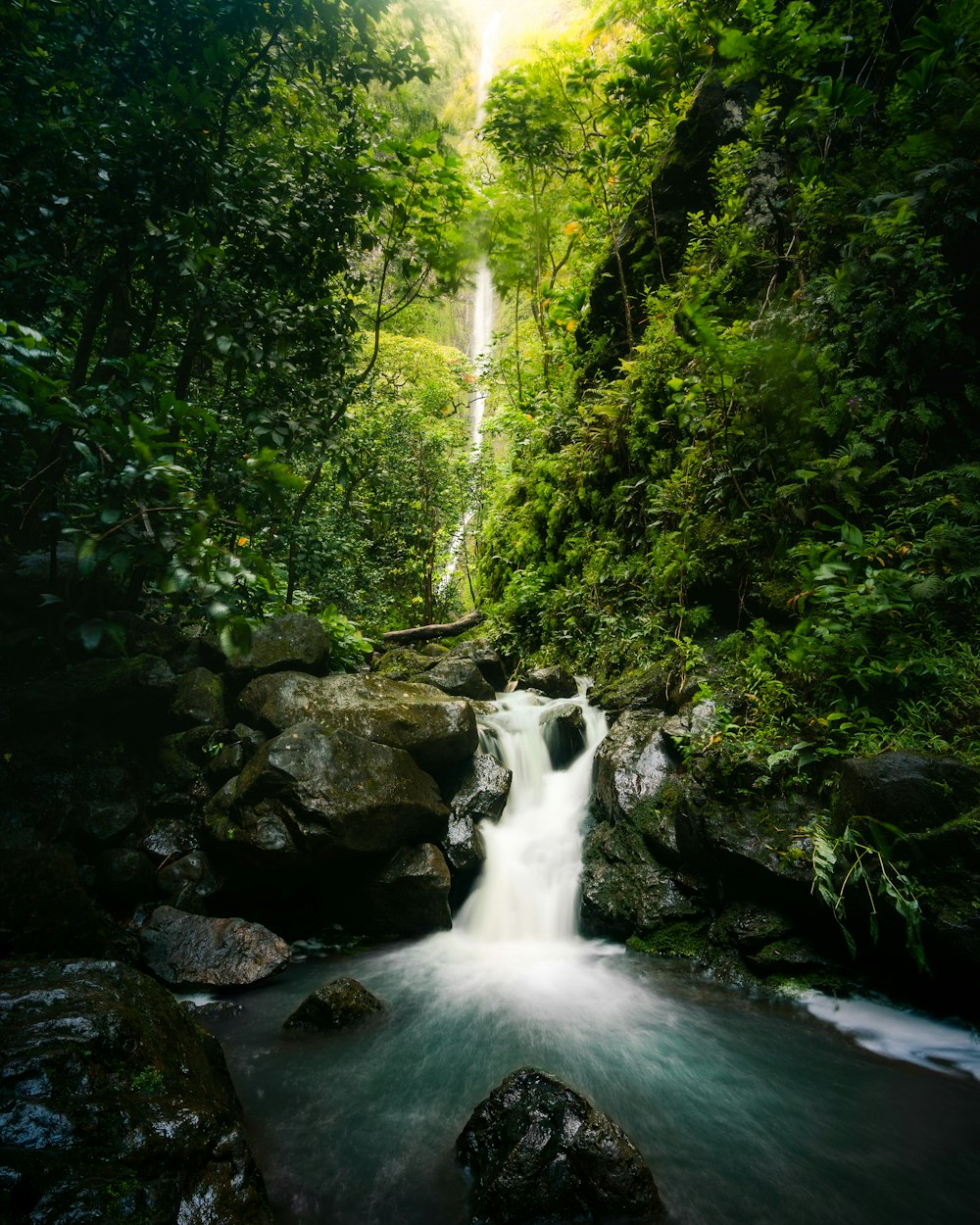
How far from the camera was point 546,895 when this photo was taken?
5.74m

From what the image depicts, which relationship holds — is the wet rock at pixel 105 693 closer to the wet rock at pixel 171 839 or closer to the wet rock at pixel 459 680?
the wet rock at pixel 171 839

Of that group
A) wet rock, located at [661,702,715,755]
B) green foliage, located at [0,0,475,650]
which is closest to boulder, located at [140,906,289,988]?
green foliage, located at [0,0,475,650]

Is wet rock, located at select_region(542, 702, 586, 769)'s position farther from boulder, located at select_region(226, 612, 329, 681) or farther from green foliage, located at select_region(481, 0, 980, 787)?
boulder, located at select_region(226, 612, 329, 681)

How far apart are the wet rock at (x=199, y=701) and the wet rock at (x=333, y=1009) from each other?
2.89 meters

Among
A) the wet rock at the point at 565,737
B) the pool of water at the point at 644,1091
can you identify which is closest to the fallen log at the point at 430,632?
the wet rock at the point at 565,737

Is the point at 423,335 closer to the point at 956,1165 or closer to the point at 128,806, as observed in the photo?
the point at 128,806

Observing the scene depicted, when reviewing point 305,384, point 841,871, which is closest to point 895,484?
point 841,871

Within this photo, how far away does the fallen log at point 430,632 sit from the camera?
12518mm

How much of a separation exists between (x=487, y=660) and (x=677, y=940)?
19.9 feet

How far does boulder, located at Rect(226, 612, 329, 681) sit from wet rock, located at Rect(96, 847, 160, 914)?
6.62 feet

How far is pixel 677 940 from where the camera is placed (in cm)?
471

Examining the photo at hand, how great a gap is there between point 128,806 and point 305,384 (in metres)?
4.05

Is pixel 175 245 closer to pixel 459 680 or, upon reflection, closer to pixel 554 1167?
pixel 554 1167

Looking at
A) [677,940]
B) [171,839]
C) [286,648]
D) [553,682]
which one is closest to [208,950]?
[171,839]
